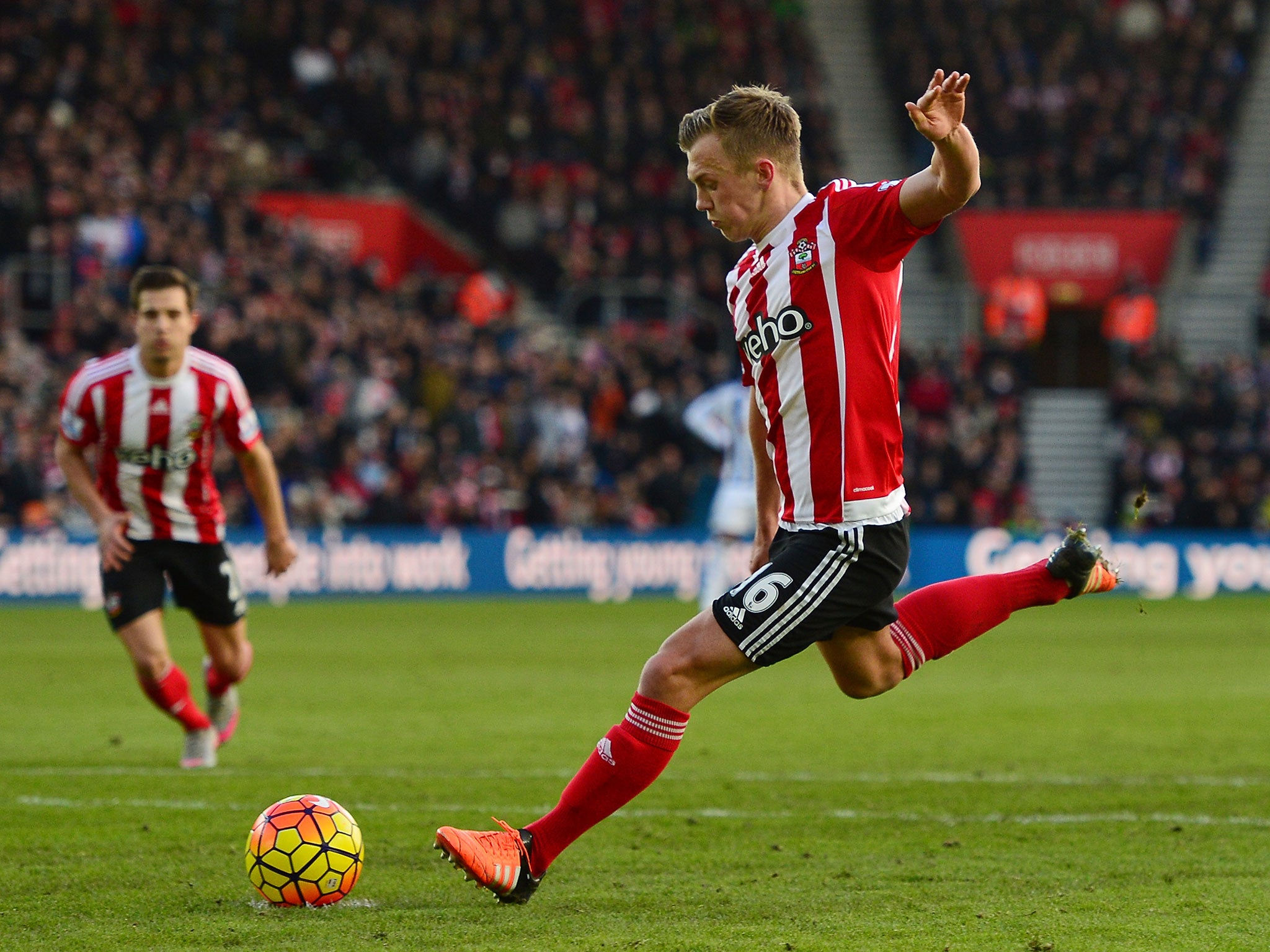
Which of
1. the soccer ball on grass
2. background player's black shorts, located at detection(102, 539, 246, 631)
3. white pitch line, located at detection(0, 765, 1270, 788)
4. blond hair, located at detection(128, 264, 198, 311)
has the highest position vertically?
blond hair, located at detection(128, 264, 198, 311)

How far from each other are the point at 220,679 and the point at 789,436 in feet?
14.2

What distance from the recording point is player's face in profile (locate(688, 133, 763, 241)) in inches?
203

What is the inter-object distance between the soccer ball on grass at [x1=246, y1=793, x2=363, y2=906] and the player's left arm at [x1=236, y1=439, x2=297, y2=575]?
2.79 m

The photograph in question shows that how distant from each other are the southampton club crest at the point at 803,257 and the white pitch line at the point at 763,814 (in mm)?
2685

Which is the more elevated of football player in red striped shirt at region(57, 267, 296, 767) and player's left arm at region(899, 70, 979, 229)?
player's left arm at region(899, 70, 979, 229)

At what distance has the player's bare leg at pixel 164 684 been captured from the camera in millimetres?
8031

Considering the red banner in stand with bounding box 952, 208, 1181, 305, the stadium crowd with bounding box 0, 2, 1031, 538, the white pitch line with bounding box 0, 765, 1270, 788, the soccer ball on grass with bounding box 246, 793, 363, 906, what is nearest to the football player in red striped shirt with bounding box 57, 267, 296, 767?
the white pitch line with bounding box 0, 765, 1270, 788

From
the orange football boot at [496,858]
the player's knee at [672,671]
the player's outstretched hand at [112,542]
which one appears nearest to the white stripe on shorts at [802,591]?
the player's knee at [672,671]

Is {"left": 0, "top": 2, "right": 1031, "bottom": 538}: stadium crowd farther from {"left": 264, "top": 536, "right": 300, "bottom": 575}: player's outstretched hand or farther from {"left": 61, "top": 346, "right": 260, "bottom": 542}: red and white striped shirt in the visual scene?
{"left": 264, "top": 536, "right": 300, "bottom": 575}: player's outstretched hand

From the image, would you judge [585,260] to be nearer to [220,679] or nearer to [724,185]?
[220,679]

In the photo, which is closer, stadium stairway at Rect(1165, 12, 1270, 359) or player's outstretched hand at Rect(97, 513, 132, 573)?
player's outstretched hand at Rect(97, 513, 132, 573)

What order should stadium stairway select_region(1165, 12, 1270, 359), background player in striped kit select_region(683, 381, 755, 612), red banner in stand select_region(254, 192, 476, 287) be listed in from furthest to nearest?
stadium stairway select_region(1165, 12, 1270, 359) → red banner in stand select_region(254, 192, 476, 287) → background player in striped kit select_region(683, 381, 755, 612)

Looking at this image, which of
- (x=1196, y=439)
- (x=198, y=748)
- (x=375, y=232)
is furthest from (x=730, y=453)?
(x=375, y=232)

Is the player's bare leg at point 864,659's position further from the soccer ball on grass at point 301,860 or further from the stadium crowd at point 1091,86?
the stadium crowd at point 1091,86
